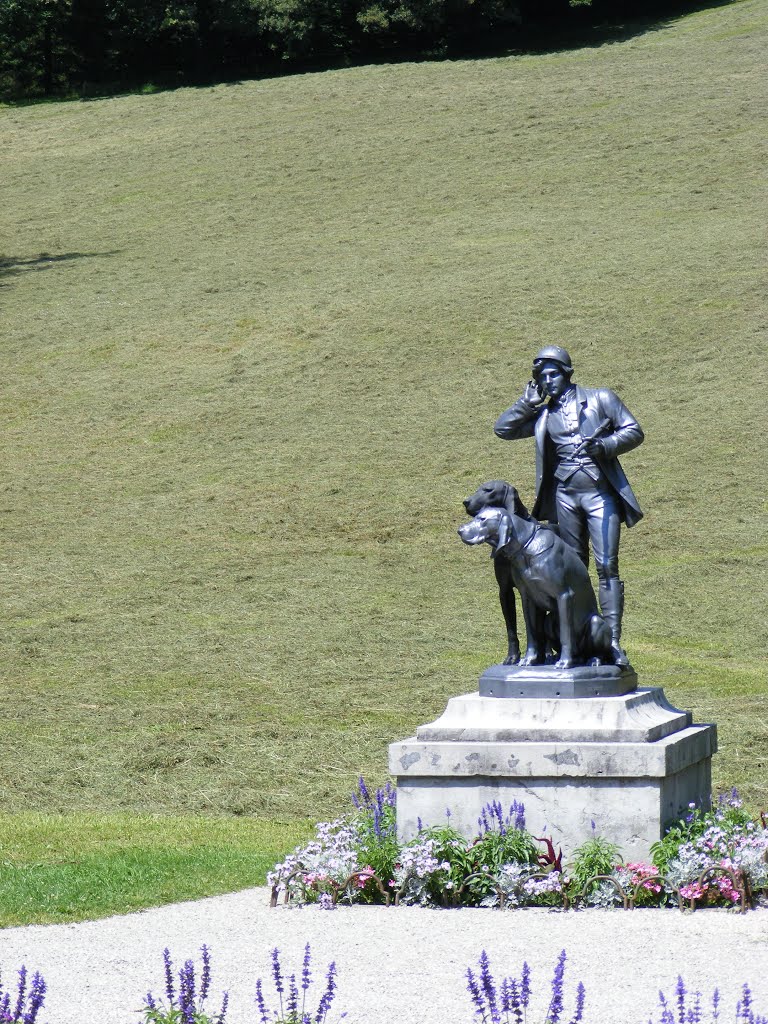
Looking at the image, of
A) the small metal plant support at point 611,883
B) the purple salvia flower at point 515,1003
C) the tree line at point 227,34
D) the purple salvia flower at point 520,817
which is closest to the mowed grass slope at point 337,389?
the tree line at point 227,34

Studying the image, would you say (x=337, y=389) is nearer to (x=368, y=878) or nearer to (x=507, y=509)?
(x=507, y=509)

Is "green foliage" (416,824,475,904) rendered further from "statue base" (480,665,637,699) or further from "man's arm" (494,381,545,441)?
"man's arm" (494,381,545,441)

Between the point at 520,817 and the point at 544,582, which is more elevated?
the point at 544,582

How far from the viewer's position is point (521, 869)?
7.79m

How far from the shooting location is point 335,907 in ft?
26.0

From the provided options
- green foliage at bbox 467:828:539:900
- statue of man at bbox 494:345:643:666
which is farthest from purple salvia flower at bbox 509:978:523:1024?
statue of man at bbox 494:345:643:666

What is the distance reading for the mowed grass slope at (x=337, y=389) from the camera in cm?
1405

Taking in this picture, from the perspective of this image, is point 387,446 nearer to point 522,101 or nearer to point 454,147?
point 454,147

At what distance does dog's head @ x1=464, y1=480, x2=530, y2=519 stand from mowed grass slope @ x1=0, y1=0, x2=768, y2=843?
3681 mm

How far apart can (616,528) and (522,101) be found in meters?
34.6

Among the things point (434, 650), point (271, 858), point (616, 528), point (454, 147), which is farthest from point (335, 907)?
point (454, 147)

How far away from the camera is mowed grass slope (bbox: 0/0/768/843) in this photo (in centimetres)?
1405

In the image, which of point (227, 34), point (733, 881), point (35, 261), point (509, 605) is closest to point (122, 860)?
point (509, 605)

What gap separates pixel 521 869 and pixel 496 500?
1.96 metres
